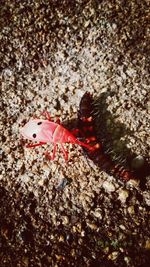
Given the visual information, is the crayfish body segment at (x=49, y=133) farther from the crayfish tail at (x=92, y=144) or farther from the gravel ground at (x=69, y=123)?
the gravel ground at (x=69, y=123)

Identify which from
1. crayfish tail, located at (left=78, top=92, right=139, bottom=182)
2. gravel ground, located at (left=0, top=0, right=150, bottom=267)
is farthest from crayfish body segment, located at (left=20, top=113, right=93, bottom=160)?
gravel ground, located at (left=0, top=0, right=150, bottom=267)

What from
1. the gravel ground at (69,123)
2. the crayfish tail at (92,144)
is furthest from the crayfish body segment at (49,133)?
the gravel ground at (69,123)

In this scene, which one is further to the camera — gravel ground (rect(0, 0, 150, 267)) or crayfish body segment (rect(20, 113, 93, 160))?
crayfish body segment (rect(20, 113, 93, 160))

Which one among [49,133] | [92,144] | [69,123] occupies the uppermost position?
[69,123]

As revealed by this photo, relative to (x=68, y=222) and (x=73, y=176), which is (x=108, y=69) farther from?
(x=68, y=222)

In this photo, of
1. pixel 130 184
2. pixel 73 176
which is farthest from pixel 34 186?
pixel 130 184

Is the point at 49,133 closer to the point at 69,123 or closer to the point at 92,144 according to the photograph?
the point at 69,123

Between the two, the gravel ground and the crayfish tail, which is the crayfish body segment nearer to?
the crayfish tail

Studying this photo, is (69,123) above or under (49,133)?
above

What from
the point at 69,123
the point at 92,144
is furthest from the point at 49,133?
the point at 92,144
